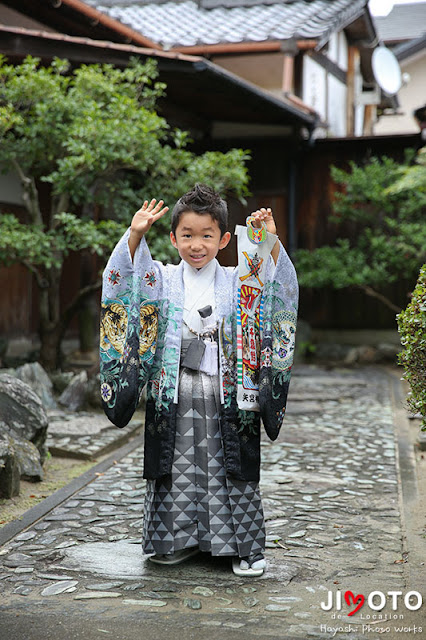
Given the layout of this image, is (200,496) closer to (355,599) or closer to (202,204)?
(355,599)

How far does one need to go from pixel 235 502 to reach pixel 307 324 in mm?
10215

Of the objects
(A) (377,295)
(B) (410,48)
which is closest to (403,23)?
(B) (410,48)

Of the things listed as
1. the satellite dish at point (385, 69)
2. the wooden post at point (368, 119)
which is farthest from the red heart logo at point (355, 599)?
the wooden post at point (368, 119)

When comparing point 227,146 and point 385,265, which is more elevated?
point 227,146

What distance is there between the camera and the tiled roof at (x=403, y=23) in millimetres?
25734

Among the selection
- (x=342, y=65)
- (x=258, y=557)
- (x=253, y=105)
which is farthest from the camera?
(x=342, y=65)

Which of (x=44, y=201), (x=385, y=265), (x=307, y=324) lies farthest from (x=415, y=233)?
(x=44, y=201)

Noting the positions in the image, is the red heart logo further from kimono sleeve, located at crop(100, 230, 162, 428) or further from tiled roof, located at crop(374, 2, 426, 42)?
tiled roof, located at crop(374, 2, 426, 42)

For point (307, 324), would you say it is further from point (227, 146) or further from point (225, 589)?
point (225, 589)

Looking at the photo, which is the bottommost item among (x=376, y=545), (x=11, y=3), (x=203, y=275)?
(x=376, y=545)

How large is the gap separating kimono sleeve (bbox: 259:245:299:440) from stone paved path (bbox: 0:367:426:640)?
2.64ft

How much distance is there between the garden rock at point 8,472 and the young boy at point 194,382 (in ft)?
4.58

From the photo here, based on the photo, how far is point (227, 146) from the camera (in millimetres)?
13594

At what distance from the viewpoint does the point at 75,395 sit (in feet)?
25.9
